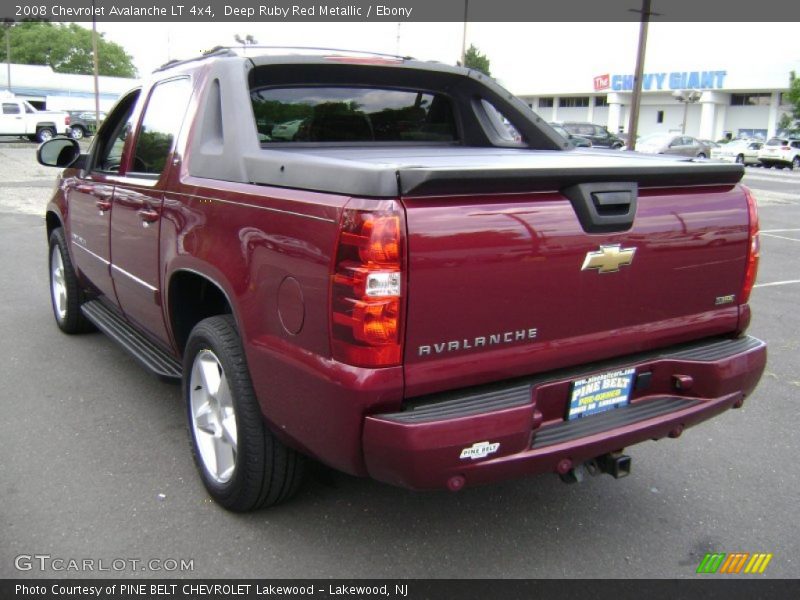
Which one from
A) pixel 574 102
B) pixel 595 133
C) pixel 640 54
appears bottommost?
pixel 595 133

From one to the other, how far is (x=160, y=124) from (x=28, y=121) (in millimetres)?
36445

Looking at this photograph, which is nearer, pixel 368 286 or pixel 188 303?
pixel 368 286

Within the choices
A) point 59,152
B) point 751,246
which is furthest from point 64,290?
point 751,246

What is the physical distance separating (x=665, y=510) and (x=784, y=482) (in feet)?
2.47

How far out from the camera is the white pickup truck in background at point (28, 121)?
3456cm

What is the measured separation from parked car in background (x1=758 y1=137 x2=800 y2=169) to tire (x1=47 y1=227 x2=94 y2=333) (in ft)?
137

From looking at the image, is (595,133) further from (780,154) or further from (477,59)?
(477,59)

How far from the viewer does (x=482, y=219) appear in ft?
7.63

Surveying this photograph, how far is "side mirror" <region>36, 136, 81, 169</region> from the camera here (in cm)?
511

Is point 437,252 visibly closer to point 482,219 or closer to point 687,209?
point 482,219

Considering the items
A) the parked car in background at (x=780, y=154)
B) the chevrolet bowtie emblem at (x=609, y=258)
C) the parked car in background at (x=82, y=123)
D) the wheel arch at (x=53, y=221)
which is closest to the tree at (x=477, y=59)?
the parked car in background at (x=780, y=154)

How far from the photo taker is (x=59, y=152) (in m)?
5.18

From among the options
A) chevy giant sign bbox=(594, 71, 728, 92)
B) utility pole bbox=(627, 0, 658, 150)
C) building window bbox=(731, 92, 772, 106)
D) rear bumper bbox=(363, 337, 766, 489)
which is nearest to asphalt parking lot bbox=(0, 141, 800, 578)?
rear bumper bbox=(363, 337, 766, 489)
